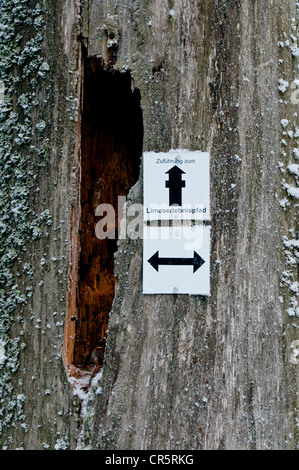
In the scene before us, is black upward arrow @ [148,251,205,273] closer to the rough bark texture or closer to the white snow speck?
the rough bark texture

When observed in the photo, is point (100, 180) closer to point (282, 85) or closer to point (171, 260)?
point (171, 260)

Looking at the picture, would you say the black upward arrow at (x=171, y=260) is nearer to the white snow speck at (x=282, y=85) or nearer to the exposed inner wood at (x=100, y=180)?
the exposed inner wood at (x=100, y=180)

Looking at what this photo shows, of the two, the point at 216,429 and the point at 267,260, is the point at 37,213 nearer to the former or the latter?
the point at 267,260

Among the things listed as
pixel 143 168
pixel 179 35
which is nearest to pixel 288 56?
pixel 179 35

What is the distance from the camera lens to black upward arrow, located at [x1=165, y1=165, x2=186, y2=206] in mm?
1345

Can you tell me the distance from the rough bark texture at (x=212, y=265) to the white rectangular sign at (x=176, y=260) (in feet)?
0.08

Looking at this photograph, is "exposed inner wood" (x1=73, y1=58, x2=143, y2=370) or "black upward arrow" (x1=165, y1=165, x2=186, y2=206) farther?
"exposed inner wood" (x1=73, y1=58, x2=143, y2=370)

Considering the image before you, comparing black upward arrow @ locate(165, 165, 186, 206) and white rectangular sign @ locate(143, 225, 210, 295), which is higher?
black upward arrow @ locate(165, 165, 186, 206)

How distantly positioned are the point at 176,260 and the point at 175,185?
0.75 ft

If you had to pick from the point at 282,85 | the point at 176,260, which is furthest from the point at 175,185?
the point at 282,85

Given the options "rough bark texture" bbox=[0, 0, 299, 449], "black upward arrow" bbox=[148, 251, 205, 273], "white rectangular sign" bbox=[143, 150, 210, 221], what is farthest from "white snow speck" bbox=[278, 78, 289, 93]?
"black upward arrow" bbox=[148, 251, 205, 273]

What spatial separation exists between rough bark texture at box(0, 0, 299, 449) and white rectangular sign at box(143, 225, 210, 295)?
0.03 meters

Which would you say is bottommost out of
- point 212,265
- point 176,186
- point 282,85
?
point 212,265

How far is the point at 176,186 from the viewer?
135 centimetres
